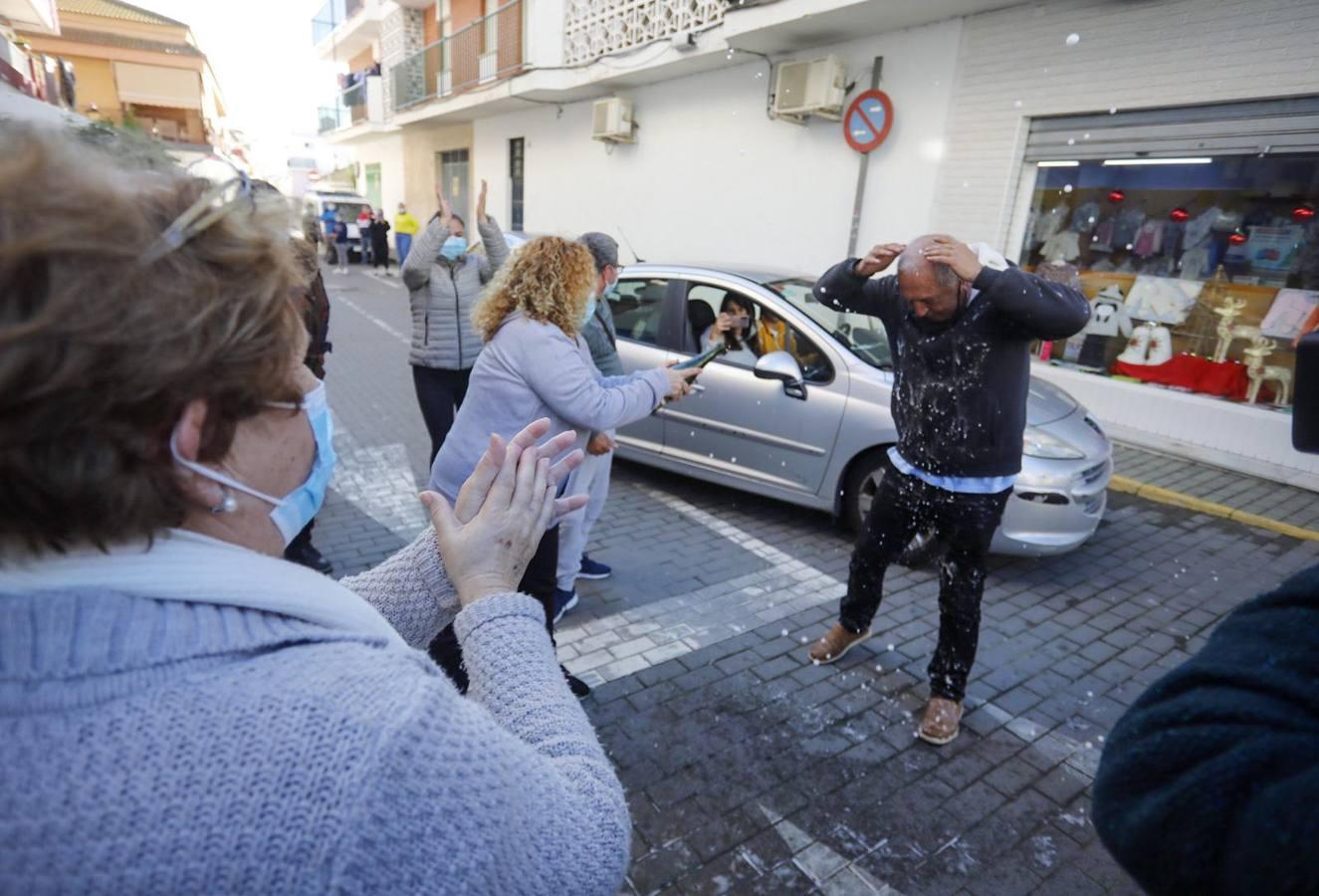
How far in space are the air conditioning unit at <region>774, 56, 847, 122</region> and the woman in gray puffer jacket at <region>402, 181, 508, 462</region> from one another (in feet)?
21.0

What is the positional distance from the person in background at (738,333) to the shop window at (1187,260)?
2.98 metres

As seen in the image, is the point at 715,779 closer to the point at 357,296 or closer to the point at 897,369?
the point at 897,369

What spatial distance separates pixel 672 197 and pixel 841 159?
3961 mm

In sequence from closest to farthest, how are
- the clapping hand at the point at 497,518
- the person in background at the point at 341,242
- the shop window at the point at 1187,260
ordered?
1. the clapping hand at the point at 497,518
2. the shop window at the point at 1187,260
3. the person in background at the point at 341,242

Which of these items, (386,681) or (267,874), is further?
→ (386,681)

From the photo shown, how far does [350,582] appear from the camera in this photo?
65.1 inches

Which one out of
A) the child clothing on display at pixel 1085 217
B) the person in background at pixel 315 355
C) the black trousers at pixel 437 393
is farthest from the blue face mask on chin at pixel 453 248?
the child clothing on display at pixel 1085 217

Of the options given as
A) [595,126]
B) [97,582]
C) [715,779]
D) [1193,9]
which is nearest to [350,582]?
[97,582]

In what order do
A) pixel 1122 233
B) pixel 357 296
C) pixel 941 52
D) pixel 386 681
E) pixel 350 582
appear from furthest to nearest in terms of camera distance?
pixel 357 296
pixel 941 52
pixel 1122 233
pixel 350 582
pixel 386 681

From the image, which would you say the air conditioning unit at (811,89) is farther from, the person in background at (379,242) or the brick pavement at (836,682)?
the person in background at (379,242)

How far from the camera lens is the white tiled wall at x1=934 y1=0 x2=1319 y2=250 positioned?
6.02 meters

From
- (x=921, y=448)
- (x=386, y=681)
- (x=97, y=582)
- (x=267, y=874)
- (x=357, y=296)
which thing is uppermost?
(x=97, y=582)

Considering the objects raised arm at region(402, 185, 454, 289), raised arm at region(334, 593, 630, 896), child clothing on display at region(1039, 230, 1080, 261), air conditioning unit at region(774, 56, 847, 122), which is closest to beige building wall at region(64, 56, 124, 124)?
air conditioning unit at region(774, 56, 847, 122)

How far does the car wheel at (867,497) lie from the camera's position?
450cm
